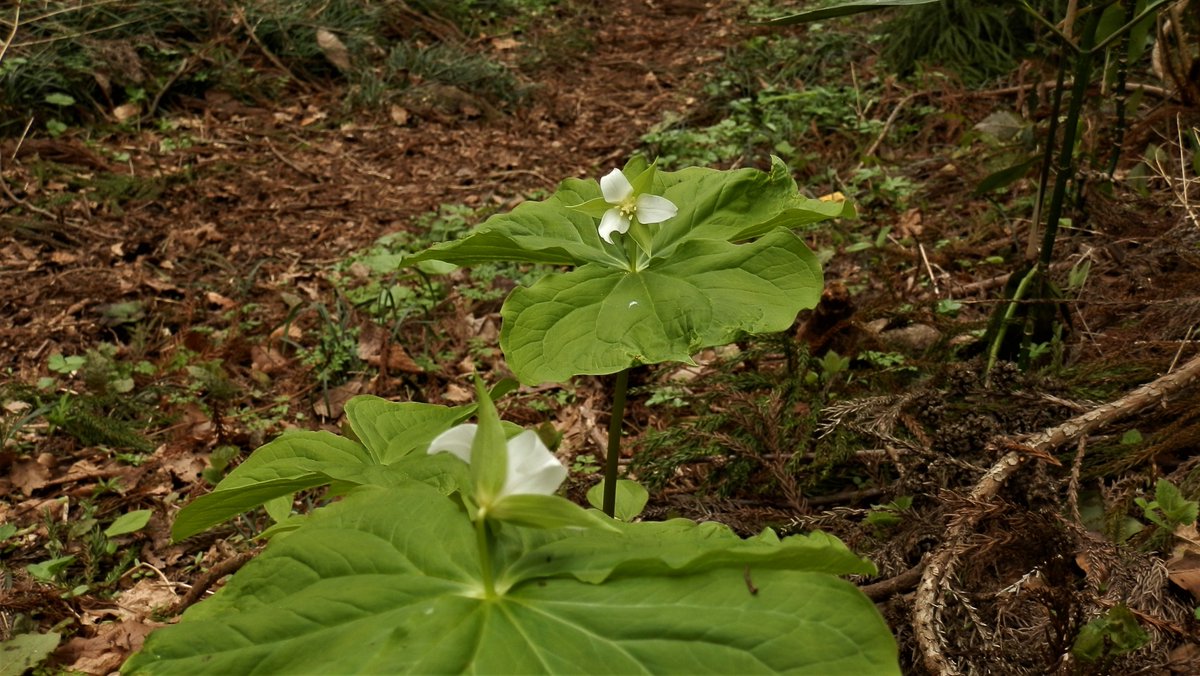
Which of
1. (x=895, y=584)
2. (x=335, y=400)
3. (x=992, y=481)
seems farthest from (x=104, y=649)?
(x=992, y=481)

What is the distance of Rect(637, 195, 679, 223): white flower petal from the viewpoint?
1.57 meters

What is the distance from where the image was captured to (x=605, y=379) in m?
3.11

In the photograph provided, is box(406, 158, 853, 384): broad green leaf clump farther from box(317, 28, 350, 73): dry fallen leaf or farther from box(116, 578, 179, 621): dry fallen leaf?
box(317, 28, 350, 73): dry fallen leaf

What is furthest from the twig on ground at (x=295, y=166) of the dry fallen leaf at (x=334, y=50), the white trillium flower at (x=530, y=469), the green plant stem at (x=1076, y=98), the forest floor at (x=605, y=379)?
the white trillium flower at (x=530, y=469)

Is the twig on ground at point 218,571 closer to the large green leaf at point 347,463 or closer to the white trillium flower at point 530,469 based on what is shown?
the large green leaf at point 347,463

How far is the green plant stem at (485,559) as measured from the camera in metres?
0.92

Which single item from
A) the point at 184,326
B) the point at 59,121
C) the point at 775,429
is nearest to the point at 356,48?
the point at 59,121

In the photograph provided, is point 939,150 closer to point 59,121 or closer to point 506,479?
point 506,479

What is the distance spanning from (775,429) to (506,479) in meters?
1.22

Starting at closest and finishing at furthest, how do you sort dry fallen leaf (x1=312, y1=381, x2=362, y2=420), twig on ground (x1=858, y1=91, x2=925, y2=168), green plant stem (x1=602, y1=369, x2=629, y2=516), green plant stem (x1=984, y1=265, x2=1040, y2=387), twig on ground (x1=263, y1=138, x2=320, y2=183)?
1. green plant stem (x1=602, y1=369, x2=629, y2=516)
2. green plant stem (x1=984, y1=265, x2=1040, y2=387)
3. dry fallen leaf (x1=312, y1=381, x2=362, y2=420)
4. twig on ground (x1=858, y1=91, x2=925, y2=168)
5. twig on ground (x1=263, y1=138, x2=320, y2=183)

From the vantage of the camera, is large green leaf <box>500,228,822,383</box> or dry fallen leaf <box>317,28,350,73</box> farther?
dry fallen leaf <box>317,28,350,73</box>

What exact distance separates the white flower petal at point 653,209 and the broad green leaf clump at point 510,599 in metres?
0.67

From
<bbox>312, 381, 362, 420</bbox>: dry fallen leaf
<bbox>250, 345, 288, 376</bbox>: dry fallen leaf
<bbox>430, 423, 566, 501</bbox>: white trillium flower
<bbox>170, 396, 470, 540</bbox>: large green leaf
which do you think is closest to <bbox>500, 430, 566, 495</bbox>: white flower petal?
<bbox>430, 423, 566, 501</bbox>: white trillium flower

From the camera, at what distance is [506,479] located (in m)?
0.91
